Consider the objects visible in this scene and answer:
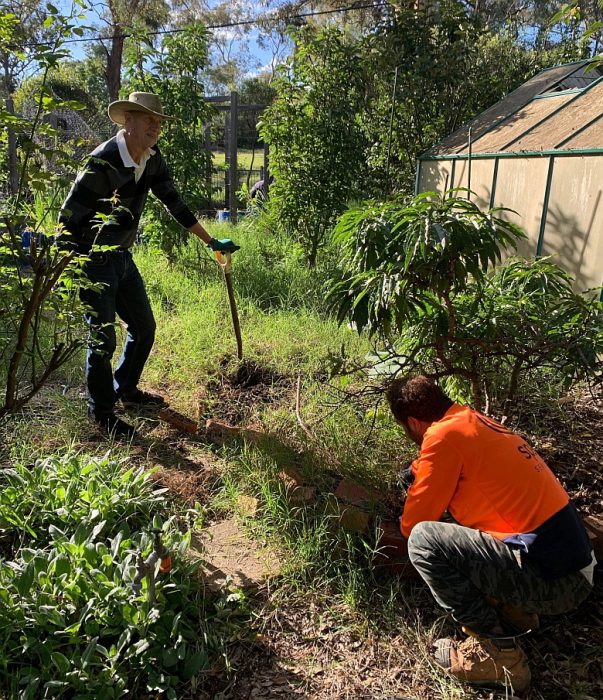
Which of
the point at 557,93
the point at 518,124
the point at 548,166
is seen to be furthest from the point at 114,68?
the point at 548,166

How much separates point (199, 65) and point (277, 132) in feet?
3.83

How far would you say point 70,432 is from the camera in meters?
3.28

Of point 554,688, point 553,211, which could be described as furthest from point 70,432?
point 553,211

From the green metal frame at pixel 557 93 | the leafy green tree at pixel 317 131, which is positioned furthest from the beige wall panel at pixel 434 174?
the green metal frame at pixel 557 93

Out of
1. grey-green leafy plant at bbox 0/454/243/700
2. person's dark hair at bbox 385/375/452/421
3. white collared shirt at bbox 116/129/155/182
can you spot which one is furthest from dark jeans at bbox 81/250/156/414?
person's dark hair at bbox 385/375/452/421

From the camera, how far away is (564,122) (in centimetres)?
502

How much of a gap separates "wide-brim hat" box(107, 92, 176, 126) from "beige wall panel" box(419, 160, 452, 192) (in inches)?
150

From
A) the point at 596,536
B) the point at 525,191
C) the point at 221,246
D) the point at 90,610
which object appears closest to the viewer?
the point at 90,610

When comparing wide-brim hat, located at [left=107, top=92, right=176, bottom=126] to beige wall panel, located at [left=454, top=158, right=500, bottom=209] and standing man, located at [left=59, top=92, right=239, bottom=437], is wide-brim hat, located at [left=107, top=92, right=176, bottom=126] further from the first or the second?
beige wall panel, located at [left=454, top=158, right=500, bottom=209]

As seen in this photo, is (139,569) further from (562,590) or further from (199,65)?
(199,65)

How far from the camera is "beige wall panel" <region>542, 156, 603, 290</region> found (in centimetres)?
415

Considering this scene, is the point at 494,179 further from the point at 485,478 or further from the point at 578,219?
the point at 485,478

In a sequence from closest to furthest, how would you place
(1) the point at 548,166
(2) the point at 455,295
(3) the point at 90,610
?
(3) the point at 90,610 → (2) the point at 455,295 → (1) the point at 548,166

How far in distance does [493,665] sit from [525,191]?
4.14m
